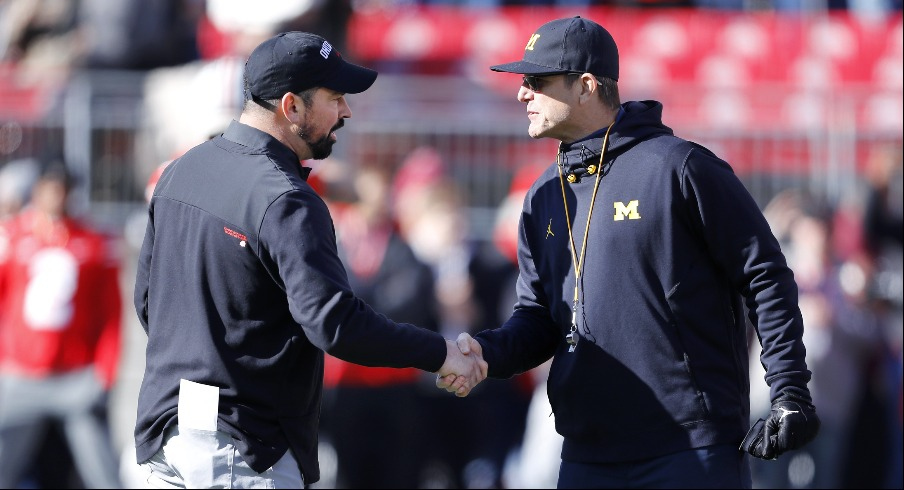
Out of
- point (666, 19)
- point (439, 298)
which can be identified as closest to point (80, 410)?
point (439, 298)

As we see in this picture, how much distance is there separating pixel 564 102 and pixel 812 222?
4316 mm

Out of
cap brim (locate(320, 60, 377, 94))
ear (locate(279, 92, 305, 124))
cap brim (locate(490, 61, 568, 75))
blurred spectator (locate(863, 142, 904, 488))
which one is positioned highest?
cap brim (locate(490, 61, 568, 75))

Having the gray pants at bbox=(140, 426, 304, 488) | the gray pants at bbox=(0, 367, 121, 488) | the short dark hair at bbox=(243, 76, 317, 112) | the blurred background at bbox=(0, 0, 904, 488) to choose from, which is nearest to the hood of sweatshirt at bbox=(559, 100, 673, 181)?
the short dark hair at bbox=(243, 76, 317, 112)

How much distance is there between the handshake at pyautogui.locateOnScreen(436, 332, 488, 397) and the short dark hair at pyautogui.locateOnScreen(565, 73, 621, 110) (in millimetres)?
1017

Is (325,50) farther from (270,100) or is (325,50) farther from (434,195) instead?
(434,195)

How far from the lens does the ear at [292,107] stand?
435cm

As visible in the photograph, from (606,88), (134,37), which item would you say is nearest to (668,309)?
(606,88)

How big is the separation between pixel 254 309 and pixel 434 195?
464cm

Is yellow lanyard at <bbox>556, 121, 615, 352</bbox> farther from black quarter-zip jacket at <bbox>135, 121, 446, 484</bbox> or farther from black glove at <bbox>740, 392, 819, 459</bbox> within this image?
black glove at <bbox>740, 392, 819, 459</bbox>

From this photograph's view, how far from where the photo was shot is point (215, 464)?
4.14 meters

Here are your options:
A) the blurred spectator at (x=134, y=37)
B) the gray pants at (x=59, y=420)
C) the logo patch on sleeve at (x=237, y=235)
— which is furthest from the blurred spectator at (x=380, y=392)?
the logo patch on sleeve at (x=237, y=235)

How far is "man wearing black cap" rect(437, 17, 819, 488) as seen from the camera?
4316mm

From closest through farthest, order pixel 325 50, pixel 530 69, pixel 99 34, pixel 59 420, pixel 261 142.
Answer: pixel 261 142, pixel 325 50, pixel 530 69, pixel 59 420, pixel 99 34

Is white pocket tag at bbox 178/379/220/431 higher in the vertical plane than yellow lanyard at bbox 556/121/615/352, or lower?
lower
